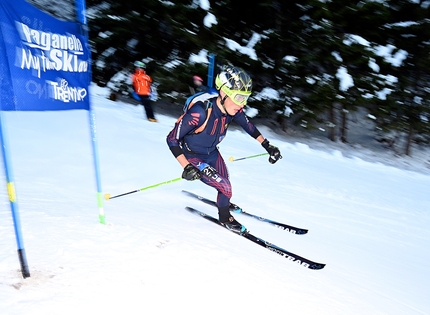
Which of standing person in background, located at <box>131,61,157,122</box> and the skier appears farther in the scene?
standing person in background, located at <box>131,61,157,122</box>

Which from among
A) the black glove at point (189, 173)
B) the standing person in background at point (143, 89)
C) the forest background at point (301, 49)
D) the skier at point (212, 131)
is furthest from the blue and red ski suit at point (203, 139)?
the forest background at point (301, 49)

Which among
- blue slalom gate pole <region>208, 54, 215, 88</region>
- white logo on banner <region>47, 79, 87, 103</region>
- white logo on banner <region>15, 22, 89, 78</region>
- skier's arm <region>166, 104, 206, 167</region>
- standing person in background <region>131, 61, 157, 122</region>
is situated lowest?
standing person in background <region>131, 61, 157, 122</region>

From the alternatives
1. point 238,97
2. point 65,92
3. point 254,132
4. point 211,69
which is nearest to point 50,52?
point 65,92

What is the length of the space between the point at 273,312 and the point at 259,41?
11.2 meters

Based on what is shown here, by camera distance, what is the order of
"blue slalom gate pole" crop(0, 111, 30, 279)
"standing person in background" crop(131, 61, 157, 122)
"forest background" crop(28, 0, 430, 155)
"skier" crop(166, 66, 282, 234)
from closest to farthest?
"blue slalom gate pole" crop(0, 111, 30, 279), "skier" crop(166, 66, 282, 234), "standing person in background" crop(131, 61, 157, 122), "forest background" crop(28, 0, 430, 155)

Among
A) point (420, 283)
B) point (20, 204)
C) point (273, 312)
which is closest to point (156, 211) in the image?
point (20, 204)

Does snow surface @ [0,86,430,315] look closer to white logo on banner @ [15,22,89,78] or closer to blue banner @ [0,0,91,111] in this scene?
blue banner @ [0,0,91,111]

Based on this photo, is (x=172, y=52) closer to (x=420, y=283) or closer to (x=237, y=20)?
(x=237, y=20)

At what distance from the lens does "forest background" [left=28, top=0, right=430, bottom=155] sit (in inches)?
453

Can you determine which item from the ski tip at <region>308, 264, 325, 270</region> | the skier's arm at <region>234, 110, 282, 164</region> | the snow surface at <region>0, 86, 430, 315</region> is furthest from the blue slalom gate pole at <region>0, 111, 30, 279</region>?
the skier's arm at <region>234, 110, 282, 164</region>

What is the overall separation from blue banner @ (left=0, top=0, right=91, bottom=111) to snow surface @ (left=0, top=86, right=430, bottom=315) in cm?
107

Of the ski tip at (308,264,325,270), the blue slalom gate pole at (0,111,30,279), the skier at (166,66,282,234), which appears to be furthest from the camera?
the skier at (166,66,282,234)

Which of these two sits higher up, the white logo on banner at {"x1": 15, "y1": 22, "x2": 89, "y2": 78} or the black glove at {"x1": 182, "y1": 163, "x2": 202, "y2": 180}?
the white logo on banner at {"x1": 15, "y1": 22, "x2": 89, "y2": 78}

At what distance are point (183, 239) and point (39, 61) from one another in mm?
1891
